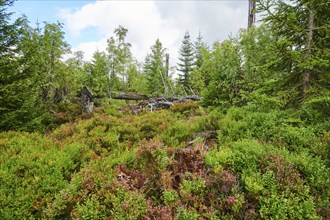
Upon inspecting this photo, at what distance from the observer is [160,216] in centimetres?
352

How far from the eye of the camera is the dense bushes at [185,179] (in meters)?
3.57

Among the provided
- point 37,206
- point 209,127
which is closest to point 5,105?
point 37,206

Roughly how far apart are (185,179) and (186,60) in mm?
25980

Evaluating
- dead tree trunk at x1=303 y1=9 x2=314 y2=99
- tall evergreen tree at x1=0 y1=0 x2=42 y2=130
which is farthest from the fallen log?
dead tree trunk at x1=303 y1=9 x2=314 y2=99

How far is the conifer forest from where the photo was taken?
3.71 m

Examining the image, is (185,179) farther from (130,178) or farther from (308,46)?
(308,46)

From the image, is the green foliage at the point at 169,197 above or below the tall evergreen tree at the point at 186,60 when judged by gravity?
below

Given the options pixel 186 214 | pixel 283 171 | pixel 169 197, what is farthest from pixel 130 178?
pixel 283 171

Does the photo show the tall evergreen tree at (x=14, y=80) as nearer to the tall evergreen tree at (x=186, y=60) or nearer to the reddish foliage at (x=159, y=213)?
the reddish foliage at (x=159, y=213)

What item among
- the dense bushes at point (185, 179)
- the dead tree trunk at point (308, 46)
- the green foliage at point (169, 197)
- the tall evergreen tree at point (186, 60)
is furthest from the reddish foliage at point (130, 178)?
the tall evergreen tree at point (186, 60)

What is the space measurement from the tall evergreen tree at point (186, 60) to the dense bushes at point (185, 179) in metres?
22.1

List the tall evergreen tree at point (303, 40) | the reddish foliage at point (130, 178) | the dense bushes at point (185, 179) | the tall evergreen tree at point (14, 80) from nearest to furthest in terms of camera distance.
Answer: the dense bushes at point (185, 179) → the reddish foliage at point (130, 178) → the tall evergreen tree at point (303, 40) → the tall evergreen tree at point (14, 80)

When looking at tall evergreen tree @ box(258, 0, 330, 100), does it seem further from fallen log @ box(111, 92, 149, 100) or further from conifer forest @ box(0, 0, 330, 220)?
fallen log @ box(111, 92, 149, 100)

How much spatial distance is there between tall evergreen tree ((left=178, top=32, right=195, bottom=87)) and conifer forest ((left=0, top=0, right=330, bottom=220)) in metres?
17.4
